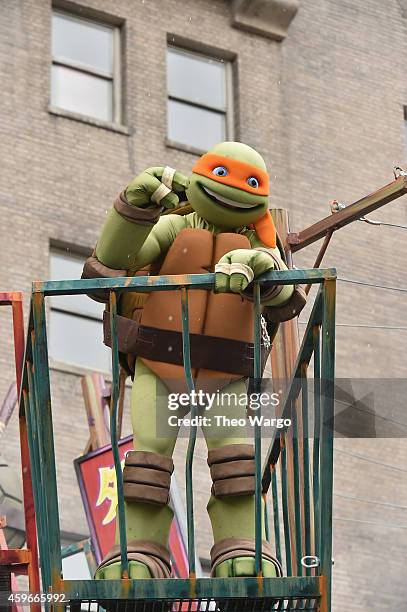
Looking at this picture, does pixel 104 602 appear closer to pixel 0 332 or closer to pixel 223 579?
pixel 223 579

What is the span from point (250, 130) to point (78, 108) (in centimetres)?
224

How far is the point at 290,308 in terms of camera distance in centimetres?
568

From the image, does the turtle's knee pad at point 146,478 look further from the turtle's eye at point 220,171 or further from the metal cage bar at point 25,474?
the turtle's eye at point 220,171

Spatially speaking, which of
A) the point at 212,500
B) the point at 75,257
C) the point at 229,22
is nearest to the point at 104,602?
the point at 212,500

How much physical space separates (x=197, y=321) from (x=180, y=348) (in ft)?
0.40

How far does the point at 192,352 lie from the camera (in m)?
5.54

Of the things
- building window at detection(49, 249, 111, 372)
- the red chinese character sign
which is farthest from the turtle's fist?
building window at detection(49, 249, 111, 372)

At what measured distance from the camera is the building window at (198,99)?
1867 cm

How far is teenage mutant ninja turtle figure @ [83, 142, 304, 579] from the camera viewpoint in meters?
5.36

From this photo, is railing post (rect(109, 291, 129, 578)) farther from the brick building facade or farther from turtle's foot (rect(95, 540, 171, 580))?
the brick building facade

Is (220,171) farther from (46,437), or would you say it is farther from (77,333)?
(77,333)

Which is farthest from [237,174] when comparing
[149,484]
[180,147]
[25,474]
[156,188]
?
[180,147]

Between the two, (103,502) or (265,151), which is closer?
(103,502)

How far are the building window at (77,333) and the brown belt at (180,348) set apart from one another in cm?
1094
